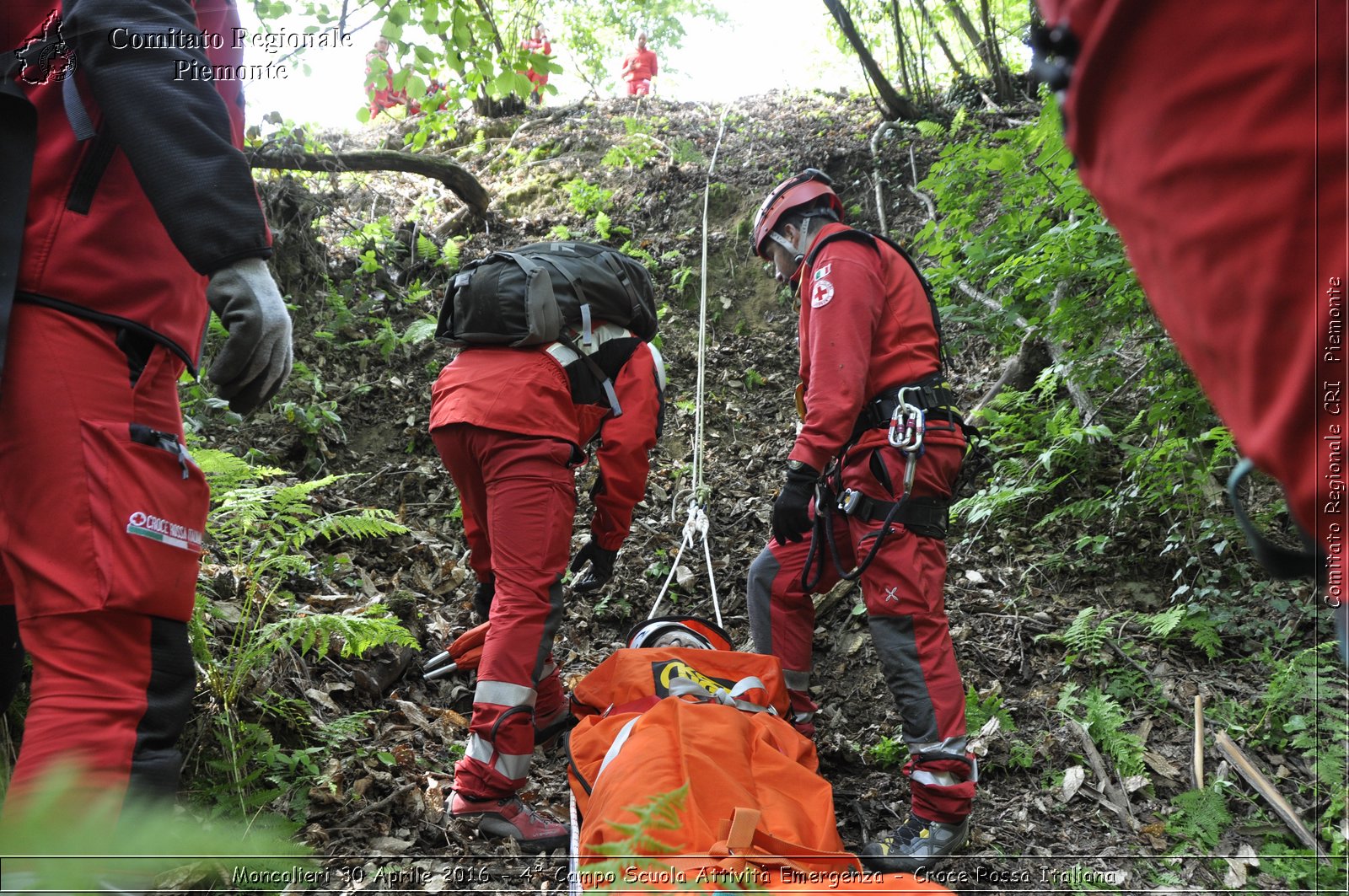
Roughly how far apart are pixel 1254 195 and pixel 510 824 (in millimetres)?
3499

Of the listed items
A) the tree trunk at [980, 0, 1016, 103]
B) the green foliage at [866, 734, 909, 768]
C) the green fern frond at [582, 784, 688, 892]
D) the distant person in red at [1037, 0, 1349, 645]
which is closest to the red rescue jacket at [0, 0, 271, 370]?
the green fern frond at [582, 784, 688, 892]

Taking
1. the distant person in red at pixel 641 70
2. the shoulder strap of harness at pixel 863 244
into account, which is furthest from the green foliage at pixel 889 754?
the distant person in red at pixel 641 70

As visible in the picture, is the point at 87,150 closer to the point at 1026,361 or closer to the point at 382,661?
the point at 382,661

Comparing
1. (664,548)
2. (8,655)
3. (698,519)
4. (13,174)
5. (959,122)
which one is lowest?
(664,548)

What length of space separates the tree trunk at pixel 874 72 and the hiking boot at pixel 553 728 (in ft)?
31.1

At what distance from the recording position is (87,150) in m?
2.03

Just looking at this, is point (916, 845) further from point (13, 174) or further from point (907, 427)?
point (13, 174)

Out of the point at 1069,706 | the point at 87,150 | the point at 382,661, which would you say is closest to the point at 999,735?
the point at 1069,706

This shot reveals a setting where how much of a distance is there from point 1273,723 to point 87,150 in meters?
4.94

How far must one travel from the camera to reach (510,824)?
350cm

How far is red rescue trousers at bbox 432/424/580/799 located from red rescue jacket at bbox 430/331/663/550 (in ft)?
0.32

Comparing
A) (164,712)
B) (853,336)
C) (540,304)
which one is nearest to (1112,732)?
(853,336)

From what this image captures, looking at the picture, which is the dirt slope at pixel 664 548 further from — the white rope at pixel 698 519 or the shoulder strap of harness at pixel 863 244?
the shoulder strap of harness at pixel 863 244

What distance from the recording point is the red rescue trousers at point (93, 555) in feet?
5.77
